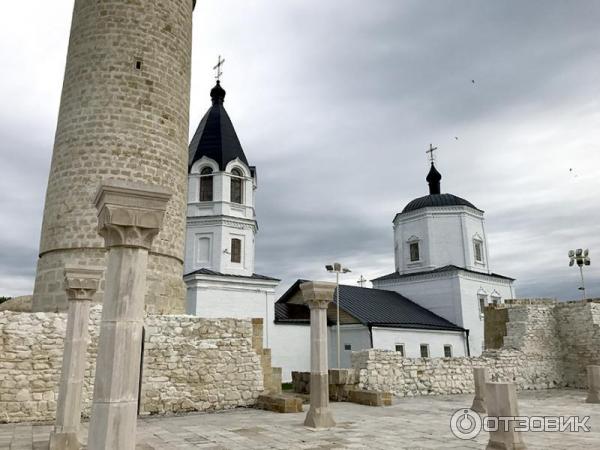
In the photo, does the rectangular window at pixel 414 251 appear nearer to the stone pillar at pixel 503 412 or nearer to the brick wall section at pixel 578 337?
the brick wall section at pixel 578 337

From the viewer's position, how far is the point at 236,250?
2714 centimetres

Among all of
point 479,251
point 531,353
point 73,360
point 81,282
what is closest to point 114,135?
point 81,282

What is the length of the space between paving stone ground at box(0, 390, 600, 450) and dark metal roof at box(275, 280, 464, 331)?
48.0 feet

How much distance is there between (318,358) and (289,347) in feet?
54.7

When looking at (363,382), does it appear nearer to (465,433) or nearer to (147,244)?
(465,433)

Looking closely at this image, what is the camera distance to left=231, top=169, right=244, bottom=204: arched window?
2807 cm

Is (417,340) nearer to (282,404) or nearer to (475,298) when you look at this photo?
(475,298)

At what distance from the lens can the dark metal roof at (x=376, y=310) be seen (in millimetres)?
26984

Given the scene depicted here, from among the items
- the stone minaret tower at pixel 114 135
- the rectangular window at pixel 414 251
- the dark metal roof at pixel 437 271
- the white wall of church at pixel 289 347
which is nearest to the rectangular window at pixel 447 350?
the dark metal roof at pixel 437 271

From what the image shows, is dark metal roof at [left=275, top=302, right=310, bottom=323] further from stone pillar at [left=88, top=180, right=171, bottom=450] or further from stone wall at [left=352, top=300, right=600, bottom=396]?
stone pillar at [left=88, top=180, right=171, bottom=450]

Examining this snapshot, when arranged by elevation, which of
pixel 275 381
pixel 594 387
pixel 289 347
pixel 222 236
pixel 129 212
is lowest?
pixel 594 387

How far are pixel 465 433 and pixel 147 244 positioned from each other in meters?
7.19

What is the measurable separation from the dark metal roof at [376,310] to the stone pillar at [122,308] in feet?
72.5

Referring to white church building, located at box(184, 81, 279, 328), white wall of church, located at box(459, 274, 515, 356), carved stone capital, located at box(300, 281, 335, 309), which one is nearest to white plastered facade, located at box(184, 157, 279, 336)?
white church building, located at box(184, 81, 279, 328)
